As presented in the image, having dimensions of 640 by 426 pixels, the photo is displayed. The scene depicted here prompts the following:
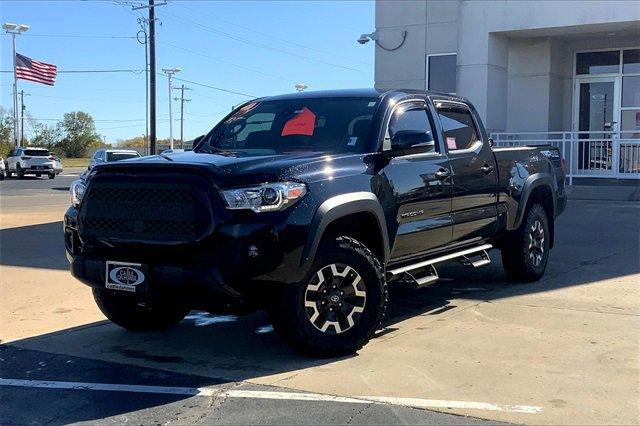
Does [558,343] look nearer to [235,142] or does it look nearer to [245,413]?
[245,413]

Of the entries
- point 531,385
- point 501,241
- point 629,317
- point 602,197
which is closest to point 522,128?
point 602,197

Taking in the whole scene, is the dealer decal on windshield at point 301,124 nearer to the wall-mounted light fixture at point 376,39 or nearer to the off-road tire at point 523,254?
the off-road tire at point 523,254

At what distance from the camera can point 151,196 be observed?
4.85 m

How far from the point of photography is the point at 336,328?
5.07 metres

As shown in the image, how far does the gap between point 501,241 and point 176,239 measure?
416 centimetres

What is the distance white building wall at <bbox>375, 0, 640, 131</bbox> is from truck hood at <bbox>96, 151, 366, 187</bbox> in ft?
41.6

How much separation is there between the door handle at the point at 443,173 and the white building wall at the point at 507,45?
37.3 ft

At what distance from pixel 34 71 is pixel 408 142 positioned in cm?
4480

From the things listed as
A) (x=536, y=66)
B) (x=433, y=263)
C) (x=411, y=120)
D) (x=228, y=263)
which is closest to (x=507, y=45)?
(x=536, y=66)

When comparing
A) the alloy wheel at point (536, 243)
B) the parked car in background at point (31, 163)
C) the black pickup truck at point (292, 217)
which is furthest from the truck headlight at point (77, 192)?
the parked car in background at point (31, 163)

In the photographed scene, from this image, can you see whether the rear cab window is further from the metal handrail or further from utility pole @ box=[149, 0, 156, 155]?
utility pole @ box=[149, 0, 156, 155]

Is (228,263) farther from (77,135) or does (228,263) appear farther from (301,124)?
(77,135)

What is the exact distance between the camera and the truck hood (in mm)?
4695

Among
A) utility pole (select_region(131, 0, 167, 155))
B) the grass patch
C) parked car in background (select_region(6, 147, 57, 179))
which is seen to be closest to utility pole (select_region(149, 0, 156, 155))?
utility pole (select_region(131, 0, 167, 155))
